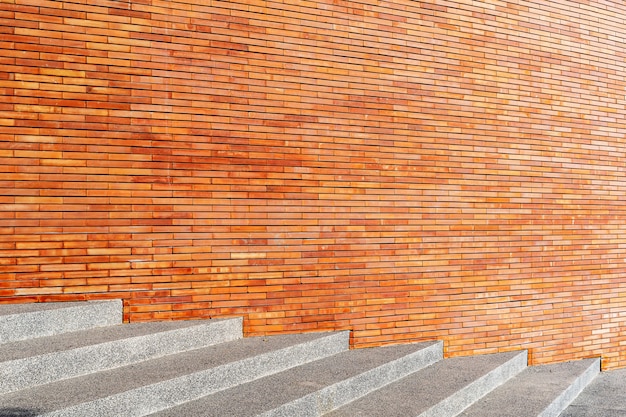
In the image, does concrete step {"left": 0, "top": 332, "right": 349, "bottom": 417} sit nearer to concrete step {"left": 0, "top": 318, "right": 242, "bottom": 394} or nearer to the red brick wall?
concrete step {"left": 0, "top": 318, "right": 242, "bottom": 394}

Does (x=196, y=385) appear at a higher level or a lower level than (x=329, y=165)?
lower

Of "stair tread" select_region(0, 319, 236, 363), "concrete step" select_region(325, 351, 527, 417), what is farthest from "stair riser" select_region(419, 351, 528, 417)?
"stair tread" select_region(0, 319, 236, 363)

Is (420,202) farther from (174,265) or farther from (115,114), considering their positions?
(115,114)

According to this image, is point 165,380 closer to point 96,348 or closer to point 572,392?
point 96,348

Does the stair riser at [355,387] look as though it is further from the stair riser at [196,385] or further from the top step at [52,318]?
the top step at [52,318]

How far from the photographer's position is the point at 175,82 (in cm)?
545

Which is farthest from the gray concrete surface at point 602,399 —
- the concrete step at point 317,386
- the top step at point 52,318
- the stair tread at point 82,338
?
the top step at point 52,318

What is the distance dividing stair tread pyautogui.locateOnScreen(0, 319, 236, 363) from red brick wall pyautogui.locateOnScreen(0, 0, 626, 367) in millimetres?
311

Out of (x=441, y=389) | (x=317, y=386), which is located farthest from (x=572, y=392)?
(x=317, y=386)

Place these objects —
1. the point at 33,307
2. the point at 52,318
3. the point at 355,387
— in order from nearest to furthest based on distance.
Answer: the point at 52,318 → the point at 33,307 → the point at 355,387

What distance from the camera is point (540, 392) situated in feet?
19.6

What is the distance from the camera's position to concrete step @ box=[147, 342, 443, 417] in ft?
13.2

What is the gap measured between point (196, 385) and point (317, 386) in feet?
2.77

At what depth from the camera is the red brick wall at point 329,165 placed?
507cm
